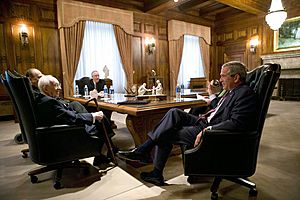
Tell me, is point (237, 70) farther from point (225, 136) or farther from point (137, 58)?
point (137, 58)

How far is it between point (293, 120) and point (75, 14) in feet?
18.4

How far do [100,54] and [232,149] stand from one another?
5165 millimetres

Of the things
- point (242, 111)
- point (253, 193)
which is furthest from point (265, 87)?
point (253, 193)

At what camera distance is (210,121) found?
1675mm

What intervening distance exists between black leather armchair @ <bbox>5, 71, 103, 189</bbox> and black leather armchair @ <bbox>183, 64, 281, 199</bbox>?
3.15 feet

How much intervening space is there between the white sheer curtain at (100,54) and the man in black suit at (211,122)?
168 inches

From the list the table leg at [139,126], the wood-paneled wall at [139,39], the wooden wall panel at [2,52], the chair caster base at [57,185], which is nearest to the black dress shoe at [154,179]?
the table leg at [139,126]

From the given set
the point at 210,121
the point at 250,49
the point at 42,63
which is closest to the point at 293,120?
the point at 210,121

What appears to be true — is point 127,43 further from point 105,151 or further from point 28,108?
point 28,108

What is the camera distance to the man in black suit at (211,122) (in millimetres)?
1396

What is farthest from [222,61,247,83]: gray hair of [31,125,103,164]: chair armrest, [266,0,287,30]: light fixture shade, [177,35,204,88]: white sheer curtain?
[177,35,204,88]: white sheer curtain

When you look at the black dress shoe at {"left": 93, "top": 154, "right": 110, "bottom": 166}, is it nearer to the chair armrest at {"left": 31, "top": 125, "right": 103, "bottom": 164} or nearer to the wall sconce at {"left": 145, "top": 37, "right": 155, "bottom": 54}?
the chair armrest at {"left": 31, "top": 125, "right": 103, "bottom": 164}

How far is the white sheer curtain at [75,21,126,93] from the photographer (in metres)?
5.61

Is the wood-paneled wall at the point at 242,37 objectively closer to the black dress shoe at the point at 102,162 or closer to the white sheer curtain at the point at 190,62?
the white sheer curtain at the point at 190,62
